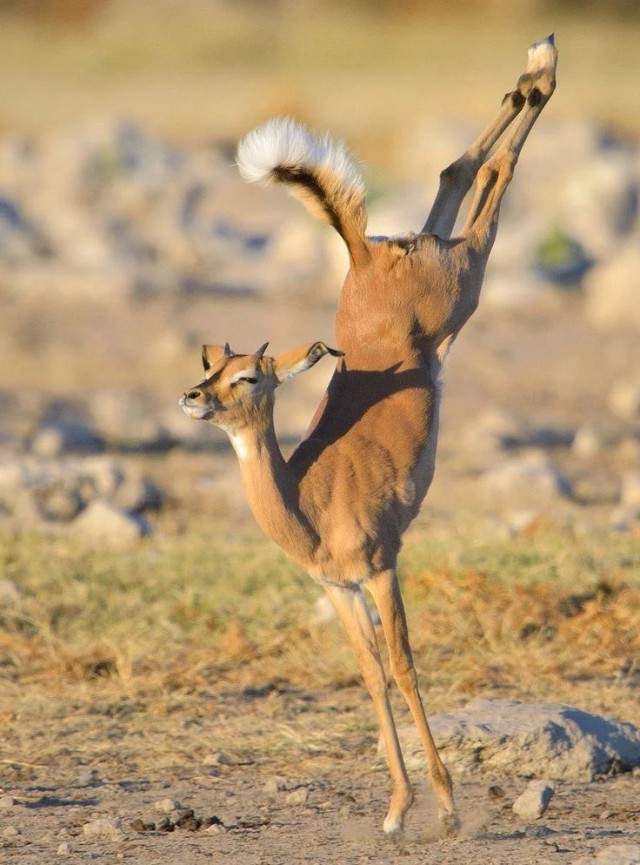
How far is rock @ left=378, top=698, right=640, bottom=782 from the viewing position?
5.15 meters

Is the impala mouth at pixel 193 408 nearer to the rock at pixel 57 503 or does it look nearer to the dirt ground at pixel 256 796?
the dirt ground at pixel 256 796

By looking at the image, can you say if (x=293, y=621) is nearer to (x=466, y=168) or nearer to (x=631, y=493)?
(x=466, y=168)

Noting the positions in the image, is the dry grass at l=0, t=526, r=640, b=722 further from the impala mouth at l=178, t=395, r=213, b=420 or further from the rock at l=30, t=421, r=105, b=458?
the rock at l=30, t=421, r=105, b=458

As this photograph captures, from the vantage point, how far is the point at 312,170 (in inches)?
200

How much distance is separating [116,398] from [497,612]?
19.0 feet

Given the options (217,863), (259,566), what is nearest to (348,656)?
(259,566)

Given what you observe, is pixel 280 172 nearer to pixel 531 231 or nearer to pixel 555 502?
pixel 555 502

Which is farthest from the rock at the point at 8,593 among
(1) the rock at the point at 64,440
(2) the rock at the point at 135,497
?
(1) the rock at the point at 64,440

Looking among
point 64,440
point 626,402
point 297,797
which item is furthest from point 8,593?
point 626,402

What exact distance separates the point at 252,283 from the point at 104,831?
37.1 feet

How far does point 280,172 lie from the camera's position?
5043mm

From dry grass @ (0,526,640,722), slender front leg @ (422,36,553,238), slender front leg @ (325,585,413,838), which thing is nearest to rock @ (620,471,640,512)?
dry grass @ (0,526,640,722)

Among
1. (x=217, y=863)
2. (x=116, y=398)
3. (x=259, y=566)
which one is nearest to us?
(x=217, y=863)

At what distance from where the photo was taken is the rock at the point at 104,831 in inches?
185
